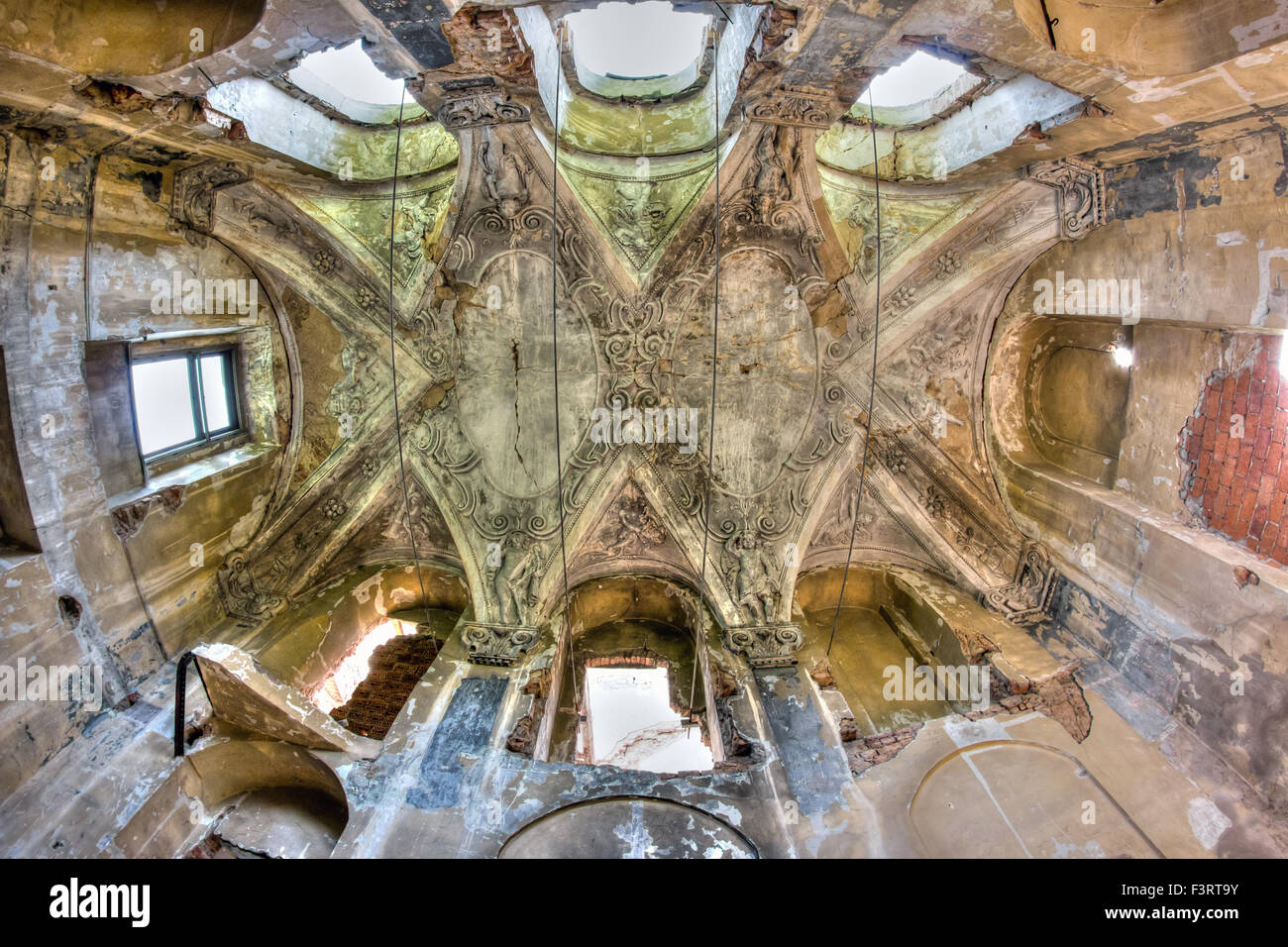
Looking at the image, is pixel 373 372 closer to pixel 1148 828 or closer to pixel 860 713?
pixel 860 713

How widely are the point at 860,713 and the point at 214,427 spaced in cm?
867

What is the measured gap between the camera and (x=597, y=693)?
29.0 feet

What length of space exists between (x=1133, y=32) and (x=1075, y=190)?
2085mm

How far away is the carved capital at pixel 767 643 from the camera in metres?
6.99

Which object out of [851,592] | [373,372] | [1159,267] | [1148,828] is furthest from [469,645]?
[1159,267]

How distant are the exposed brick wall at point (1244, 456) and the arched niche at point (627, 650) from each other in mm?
5313

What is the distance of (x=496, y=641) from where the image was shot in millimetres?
7148

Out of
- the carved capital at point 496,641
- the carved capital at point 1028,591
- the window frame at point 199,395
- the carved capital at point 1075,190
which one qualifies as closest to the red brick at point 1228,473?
the carved capital at point 1028,591

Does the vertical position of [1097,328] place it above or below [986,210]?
below

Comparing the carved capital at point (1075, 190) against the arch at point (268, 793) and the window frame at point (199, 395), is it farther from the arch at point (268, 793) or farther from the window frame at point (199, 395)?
the window frame at point (199, 395)

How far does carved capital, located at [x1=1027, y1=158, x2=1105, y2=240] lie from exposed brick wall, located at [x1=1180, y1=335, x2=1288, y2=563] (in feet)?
6.41

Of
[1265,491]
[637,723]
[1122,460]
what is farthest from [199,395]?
[1265,491]

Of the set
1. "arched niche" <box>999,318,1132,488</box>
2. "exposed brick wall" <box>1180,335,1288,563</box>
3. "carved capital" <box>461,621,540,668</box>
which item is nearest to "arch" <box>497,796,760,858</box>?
"carved capital" <box>461,621,540,668</box>

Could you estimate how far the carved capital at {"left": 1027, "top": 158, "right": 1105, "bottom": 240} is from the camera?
251 inches
